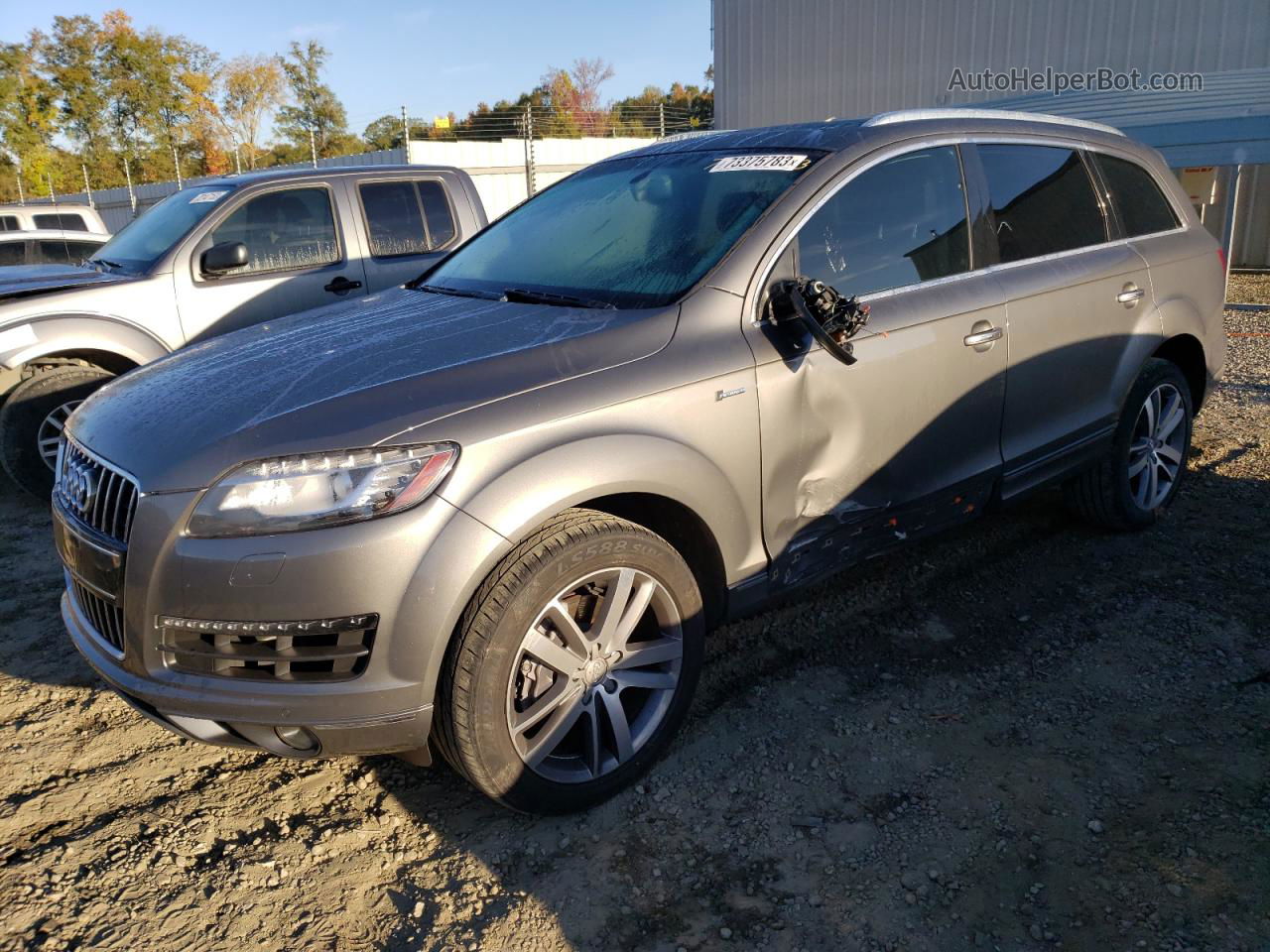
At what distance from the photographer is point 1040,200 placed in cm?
389

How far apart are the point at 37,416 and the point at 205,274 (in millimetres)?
1249

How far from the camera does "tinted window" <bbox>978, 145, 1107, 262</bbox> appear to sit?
3713mm

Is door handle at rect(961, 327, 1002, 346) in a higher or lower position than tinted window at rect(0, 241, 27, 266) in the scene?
lower

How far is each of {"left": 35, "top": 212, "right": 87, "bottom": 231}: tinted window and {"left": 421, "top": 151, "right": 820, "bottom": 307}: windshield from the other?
10.4 metres

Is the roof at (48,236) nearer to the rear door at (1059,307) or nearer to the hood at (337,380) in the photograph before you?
the hood at (337,380)

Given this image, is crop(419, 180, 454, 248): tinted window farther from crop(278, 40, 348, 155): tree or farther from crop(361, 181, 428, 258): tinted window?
crop(278, 40, 348, 155): tree

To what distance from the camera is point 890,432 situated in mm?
3236

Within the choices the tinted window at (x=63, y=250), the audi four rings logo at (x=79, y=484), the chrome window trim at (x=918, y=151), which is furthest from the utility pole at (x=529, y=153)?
the audi four rings logo at (x=79, y=484)

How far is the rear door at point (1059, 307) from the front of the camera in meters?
3.69

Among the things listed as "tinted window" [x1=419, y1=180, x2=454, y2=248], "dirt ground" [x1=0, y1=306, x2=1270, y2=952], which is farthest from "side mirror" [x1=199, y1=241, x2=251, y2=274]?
"dirt ground" [x1=0, y1=306, x2=1270, y2=952]

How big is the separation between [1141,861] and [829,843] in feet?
2.65

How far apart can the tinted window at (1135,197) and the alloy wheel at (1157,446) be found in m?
0.76

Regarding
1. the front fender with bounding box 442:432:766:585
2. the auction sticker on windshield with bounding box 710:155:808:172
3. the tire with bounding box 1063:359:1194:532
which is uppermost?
the auction sticker on windshield with bounding box 710:155:808:172

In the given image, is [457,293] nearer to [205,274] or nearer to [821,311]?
[821,311]
